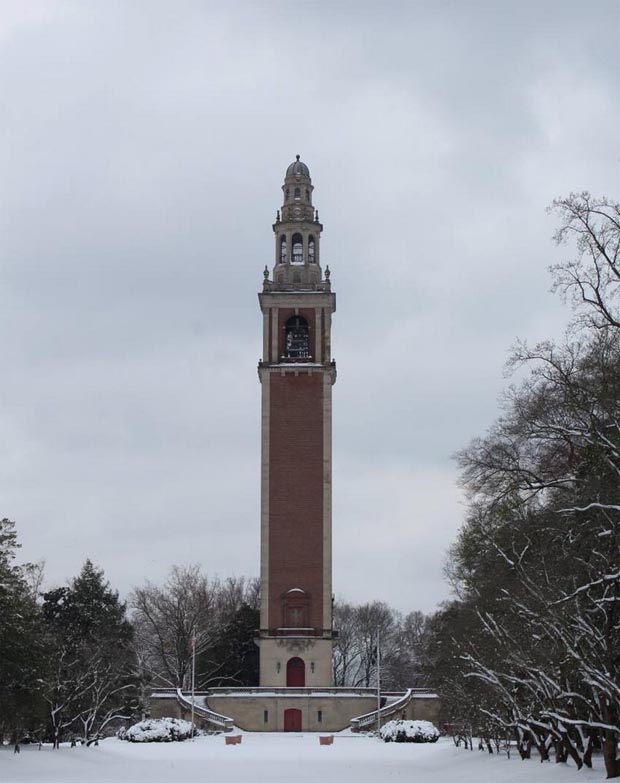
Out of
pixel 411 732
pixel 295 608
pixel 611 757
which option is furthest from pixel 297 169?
pixel 611 757

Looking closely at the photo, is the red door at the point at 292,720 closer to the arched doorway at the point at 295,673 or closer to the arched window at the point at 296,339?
the arched doorway at the point at 295,673

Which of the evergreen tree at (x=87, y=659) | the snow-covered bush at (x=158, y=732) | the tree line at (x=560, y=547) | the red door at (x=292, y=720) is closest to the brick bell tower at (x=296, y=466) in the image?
the red door at (x=292, y=720)

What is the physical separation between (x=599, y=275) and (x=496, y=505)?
10.1m

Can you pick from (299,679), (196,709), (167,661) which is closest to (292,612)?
(299,679)

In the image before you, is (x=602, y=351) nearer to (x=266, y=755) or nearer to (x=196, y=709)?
(x=266, y=755)

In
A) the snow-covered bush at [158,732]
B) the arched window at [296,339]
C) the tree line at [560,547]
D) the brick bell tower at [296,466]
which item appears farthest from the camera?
the arched window at [296,339]

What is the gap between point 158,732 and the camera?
174 feet

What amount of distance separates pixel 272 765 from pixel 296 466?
118 ft

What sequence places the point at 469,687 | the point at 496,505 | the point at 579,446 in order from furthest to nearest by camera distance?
the point at 469,687 → the point at 496,505 → the point at 579,446

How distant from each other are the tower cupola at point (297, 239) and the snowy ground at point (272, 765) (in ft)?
112

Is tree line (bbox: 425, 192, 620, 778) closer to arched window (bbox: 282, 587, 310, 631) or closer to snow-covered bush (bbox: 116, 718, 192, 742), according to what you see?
snow-covered bush (bbox: 116, 718, 192, 742)

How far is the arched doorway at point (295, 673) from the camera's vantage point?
69000 millimetres

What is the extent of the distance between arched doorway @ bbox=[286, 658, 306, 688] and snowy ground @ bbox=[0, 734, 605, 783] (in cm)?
1631

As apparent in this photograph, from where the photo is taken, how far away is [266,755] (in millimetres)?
44438
